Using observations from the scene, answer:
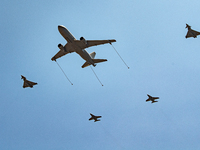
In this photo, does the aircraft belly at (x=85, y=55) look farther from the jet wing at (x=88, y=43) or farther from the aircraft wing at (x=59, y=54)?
the aircraft wing at (x=59, y=54)

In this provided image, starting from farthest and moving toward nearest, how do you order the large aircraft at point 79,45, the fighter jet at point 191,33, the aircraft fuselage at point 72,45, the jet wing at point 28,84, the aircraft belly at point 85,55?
the jet wing at point 28,84 → the fighter jet at point 191,33 → the aircraft belly at point 85,55 → the large aircraft at point 79,45 → the aircraft fuselage at point 72,45

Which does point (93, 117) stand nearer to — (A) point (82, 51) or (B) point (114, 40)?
(A) point (82, 51)

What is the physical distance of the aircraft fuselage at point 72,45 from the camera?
160 feet

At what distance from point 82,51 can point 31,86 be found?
15839mm

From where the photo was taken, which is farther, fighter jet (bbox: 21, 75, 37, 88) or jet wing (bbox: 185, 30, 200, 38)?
fighter jet (bbox: 21, 75, 37, 88)

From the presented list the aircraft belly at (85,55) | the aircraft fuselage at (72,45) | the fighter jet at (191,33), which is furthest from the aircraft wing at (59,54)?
the fighter jet at (191,33)

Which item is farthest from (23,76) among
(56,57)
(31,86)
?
(56,57)

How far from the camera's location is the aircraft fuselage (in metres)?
48.8

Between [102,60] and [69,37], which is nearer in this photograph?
[69,37]

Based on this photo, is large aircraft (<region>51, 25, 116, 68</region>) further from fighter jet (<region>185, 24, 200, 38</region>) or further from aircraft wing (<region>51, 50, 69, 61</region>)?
fighter jet (<region>185, 24, 200, 38</region>)

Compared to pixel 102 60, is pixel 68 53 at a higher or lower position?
higher

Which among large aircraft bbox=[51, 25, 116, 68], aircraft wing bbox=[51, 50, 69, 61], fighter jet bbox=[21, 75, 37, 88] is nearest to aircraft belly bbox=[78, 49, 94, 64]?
large aircraft bbox=[51, 25, 116, 68]

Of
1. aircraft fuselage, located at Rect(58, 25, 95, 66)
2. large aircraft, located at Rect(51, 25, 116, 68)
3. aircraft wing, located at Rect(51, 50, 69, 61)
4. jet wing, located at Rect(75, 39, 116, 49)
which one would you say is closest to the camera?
aircraft fuselage, located at Rect(58, 25, 95, 66)

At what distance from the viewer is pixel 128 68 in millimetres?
41688
